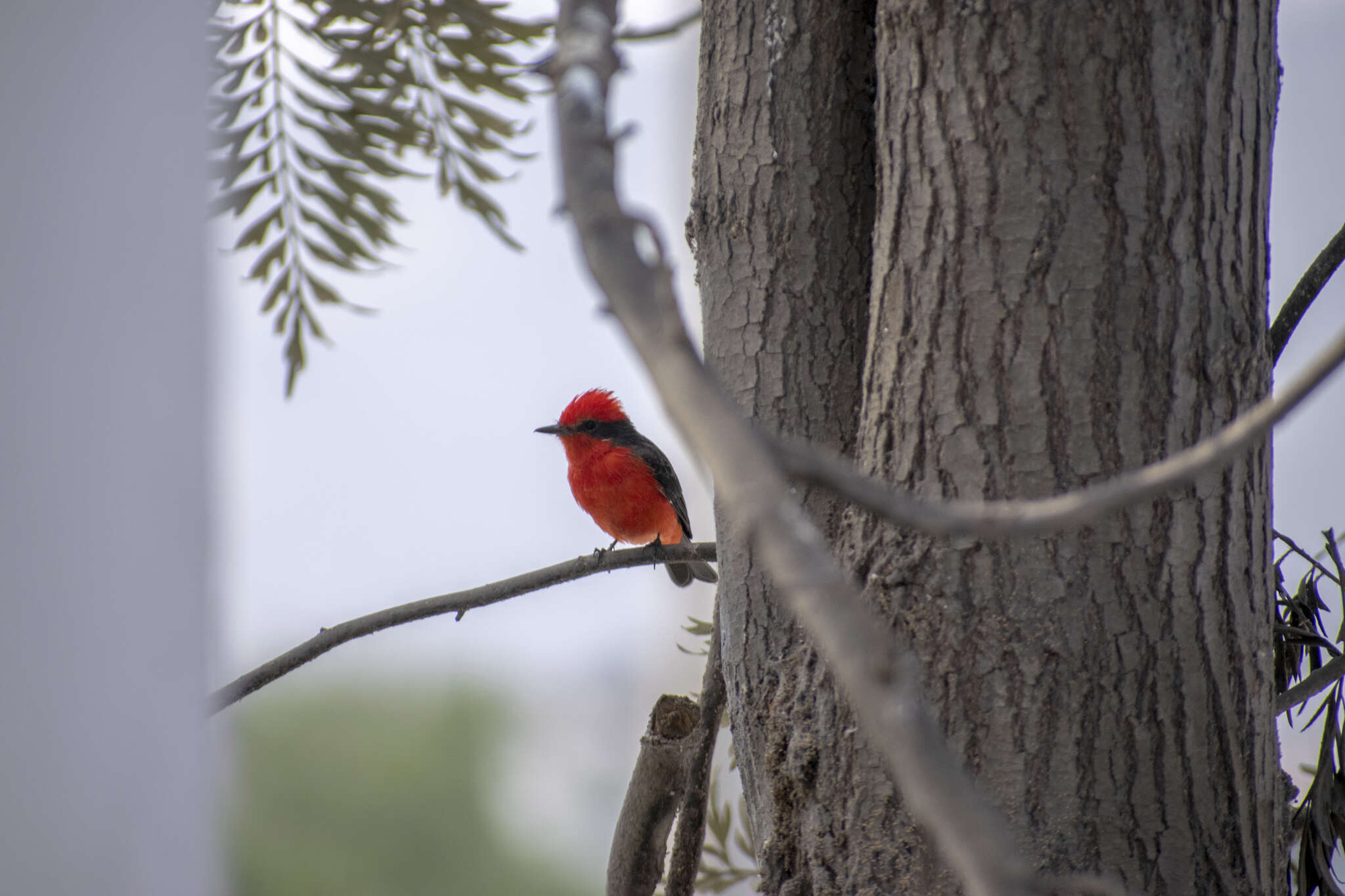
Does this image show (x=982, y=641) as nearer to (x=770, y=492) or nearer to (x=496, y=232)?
(x=770, y=492)

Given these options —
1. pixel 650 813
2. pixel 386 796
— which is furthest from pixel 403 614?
pixel 386 796

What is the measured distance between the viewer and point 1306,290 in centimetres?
91

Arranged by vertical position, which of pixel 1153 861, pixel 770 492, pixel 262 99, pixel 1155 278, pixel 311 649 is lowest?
pixel 1153 861

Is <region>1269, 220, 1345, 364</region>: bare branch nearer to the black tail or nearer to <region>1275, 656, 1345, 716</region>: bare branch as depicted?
<region>1275, 656, 1345, 716</region>: bare branch

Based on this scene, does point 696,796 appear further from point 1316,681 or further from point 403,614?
point 1316,681

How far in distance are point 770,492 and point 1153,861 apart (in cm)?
55

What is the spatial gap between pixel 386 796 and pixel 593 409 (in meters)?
2.44

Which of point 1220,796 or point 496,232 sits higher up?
point 496,232

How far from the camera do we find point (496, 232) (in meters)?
1.69

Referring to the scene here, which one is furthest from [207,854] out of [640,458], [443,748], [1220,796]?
[443,748]

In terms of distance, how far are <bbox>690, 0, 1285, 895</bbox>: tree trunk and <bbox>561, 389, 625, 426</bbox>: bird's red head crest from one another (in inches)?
61.3

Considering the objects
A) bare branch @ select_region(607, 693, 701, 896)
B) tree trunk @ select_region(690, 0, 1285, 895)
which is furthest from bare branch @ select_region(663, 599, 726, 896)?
tree trunk @ select_region(690, 0, 1285, 895)

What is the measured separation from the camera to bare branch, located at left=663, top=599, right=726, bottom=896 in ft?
3.47

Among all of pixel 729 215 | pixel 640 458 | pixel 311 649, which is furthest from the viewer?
pixel 640 458
